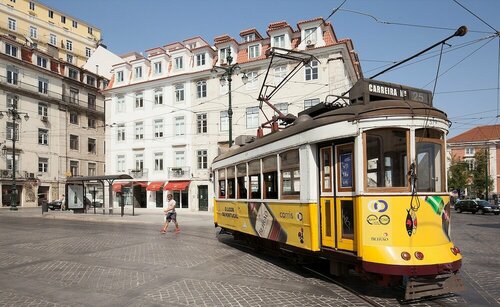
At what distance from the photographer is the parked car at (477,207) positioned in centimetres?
3222

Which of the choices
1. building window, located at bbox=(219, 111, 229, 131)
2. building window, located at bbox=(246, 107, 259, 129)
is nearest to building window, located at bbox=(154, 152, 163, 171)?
building window, located at bbox=(219, 111, 229, 131)

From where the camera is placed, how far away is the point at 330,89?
94.9 feet

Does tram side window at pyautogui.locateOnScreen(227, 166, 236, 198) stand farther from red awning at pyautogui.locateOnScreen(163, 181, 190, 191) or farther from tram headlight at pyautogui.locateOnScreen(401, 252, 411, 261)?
red awning at pyautogui.locateOnScreen(163, 181, 190, 191)

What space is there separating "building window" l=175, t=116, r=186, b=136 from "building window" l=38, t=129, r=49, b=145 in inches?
813

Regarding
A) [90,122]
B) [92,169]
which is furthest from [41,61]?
[92,169]

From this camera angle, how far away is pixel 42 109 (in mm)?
46844

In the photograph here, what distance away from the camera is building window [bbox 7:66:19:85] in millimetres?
42875

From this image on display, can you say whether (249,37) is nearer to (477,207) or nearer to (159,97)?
(159,97)

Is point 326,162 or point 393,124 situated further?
point 326,162

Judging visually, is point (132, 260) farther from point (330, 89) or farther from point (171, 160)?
point (171, 160)

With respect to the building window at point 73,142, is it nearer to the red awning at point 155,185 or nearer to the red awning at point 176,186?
the red awning at point 155,185

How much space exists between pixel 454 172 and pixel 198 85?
125 feet

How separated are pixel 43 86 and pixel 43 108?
267 cm

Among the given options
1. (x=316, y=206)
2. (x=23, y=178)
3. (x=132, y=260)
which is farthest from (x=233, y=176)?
(x=23, y=178)
